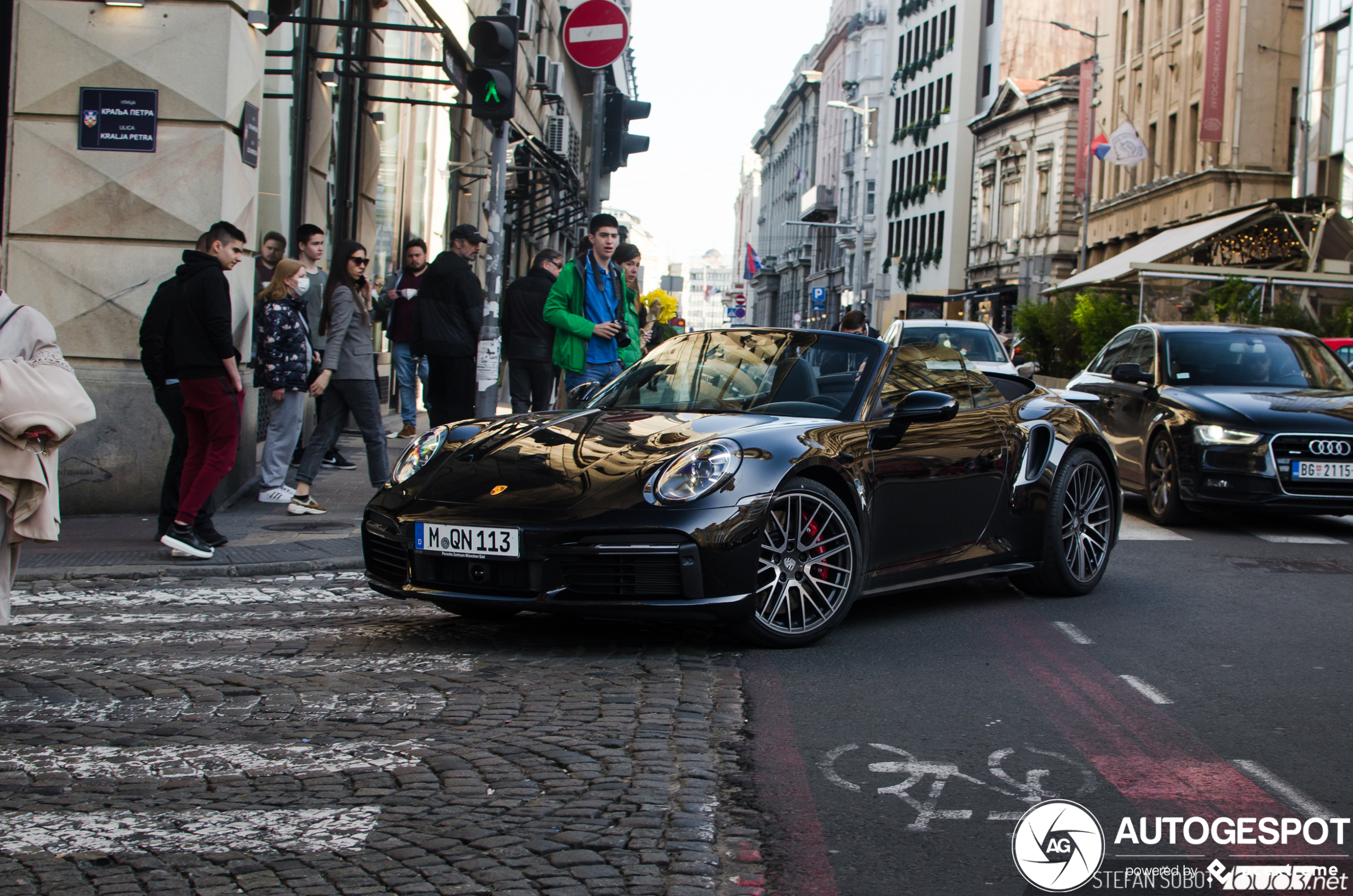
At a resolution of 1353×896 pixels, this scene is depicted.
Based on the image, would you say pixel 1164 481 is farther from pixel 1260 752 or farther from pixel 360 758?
pixel 360 758

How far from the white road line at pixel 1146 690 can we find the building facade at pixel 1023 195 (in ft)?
157

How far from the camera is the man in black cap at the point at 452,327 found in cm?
1096

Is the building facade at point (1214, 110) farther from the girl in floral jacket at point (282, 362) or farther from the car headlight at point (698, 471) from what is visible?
the car headlight at point (698, 471)

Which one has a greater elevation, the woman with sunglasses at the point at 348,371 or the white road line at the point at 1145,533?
the woman with sunglasses at the point at 348,371

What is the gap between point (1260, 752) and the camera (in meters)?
4.51

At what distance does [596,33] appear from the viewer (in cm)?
1194

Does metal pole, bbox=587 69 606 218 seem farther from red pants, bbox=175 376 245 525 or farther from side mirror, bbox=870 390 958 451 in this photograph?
side mirror, bbox=870 390 958 451

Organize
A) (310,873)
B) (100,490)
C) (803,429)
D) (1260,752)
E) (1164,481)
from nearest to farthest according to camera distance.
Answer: (310,873) < (1260,752) < (803,429) < (100,490) < (1164,481)

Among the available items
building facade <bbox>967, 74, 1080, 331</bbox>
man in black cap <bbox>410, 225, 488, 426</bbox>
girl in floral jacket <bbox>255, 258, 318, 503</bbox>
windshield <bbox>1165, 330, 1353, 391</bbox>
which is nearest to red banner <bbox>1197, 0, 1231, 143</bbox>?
building facade <bbox>967, 74, 1080, 331</bbox>

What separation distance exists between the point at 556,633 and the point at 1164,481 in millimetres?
6346

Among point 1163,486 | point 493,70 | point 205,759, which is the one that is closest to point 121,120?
point 493,70

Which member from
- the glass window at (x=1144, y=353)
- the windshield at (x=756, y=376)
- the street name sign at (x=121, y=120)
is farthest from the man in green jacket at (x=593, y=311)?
the glass window at (x=1144, y=353)

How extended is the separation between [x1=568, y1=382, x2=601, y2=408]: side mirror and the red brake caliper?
1626 millimetres

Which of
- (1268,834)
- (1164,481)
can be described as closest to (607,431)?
(1268,834)
